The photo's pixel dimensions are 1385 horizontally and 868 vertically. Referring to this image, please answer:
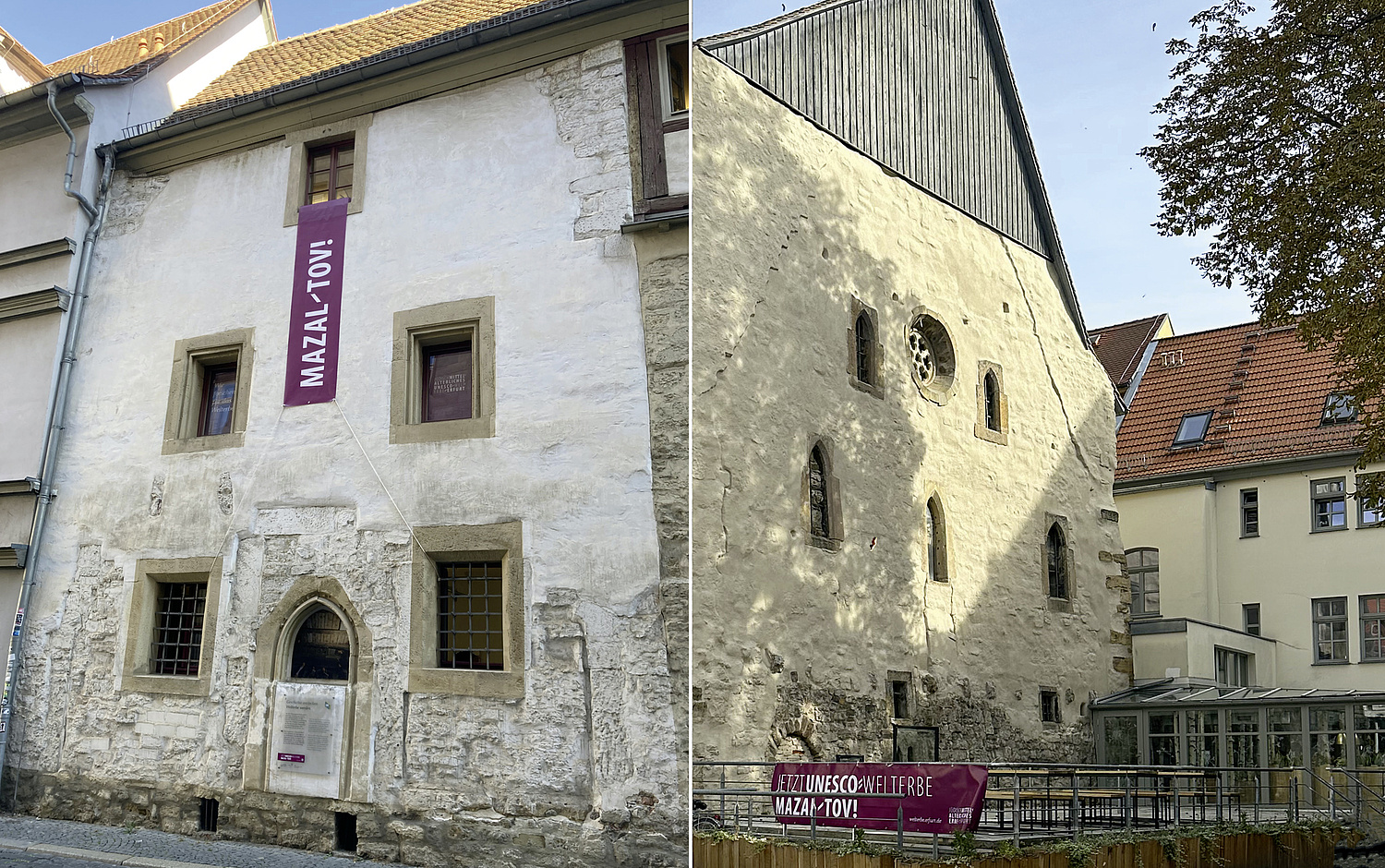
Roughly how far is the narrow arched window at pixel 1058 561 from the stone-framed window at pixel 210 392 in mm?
12830

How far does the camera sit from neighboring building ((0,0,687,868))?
673 cm

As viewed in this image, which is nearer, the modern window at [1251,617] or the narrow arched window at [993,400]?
the narrow arched window at [993,400]

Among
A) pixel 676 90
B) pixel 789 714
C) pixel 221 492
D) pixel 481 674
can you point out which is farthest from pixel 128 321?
pixel 789 714

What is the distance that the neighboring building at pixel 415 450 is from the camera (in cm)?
673

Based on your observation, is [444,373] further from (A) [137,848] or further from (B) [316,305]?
(A) [137,848]

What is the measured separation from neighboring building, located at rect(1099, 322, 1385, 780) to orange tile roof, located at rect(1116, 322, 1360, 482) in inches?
1.1

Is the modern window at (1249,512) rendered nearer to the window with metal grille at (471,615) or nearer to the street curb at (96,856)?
the window with metal grille at (471,615)

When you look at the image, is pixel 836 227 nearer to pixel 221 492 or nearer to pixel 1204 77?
pixel 1204 77

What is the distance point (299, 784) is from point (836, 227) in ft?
29.5

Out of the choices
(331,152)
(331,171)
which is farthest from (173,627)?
(331,152)

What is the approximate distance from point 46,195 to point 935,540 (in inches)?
421

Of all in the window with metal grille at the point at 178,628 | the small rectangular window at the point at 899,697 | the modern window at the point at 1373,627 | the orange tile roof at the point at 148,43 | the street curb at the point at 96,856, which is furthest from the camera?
the modern window at the point at 1373,627

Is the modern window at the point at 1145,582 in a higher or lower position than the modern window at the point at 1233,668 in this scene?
higher

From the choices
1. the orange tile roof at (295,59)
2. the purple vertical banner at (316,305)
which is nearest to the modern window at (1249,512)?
the orange tile roof at (295,59)
